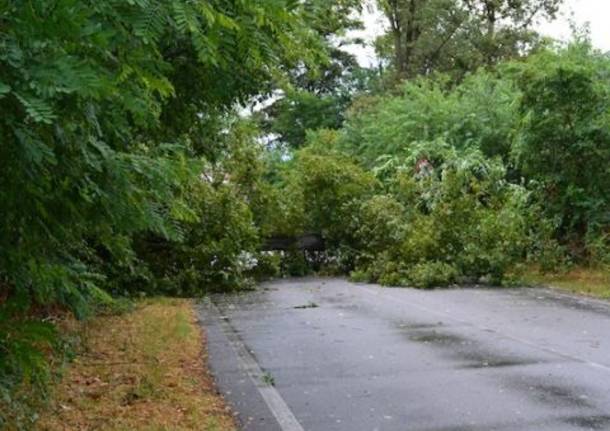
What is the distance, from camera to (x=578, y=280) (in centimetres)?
1593

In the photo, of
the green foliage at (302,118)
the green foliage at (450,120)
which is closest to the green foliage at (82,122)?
the green foliage at (450,120)

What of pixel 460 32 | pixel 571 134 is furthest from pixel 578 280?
pixel 460 32

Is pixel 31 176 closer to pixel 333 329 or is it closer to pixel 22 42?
pixel 22 42

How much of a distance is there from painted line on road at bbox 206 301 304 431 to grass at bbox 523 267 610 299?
742 cm

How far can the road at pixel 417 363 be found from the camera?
19.5ft

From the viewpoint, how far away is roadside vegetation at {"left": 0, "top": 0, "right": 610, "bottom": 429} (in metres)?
2.78

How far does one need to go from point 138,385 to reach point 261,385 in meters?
1.17

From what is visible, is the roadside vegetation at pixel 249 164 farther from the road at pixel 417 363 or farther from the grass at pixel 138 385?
the road at pixel 417 363

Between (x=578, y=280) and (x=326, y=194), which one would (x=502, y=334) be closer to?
(x=578, y=280)

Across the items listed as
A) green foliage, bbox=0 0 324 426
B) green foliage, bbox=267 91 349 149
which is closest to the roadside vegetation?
green foliage, bbox=0 0 324 426

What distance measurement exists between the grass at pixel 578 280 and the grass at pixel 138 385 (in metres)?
8.03

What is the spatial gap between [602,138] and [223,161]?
879 centimetres

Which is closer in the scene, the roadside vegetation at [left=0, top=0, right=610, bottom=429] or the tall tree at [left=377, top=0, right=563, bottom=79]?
the roadside vegetation at [left=0, top=0, right=610, bottom=429]

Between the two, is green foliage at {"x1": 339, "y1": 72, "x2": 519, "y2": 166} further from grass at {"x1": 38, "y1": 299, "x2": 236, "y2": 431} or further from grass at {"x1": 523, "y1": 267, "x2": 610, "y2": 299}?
grass at {"x1": 38, "y1": 299, "x2": 236, "y2": 431}
